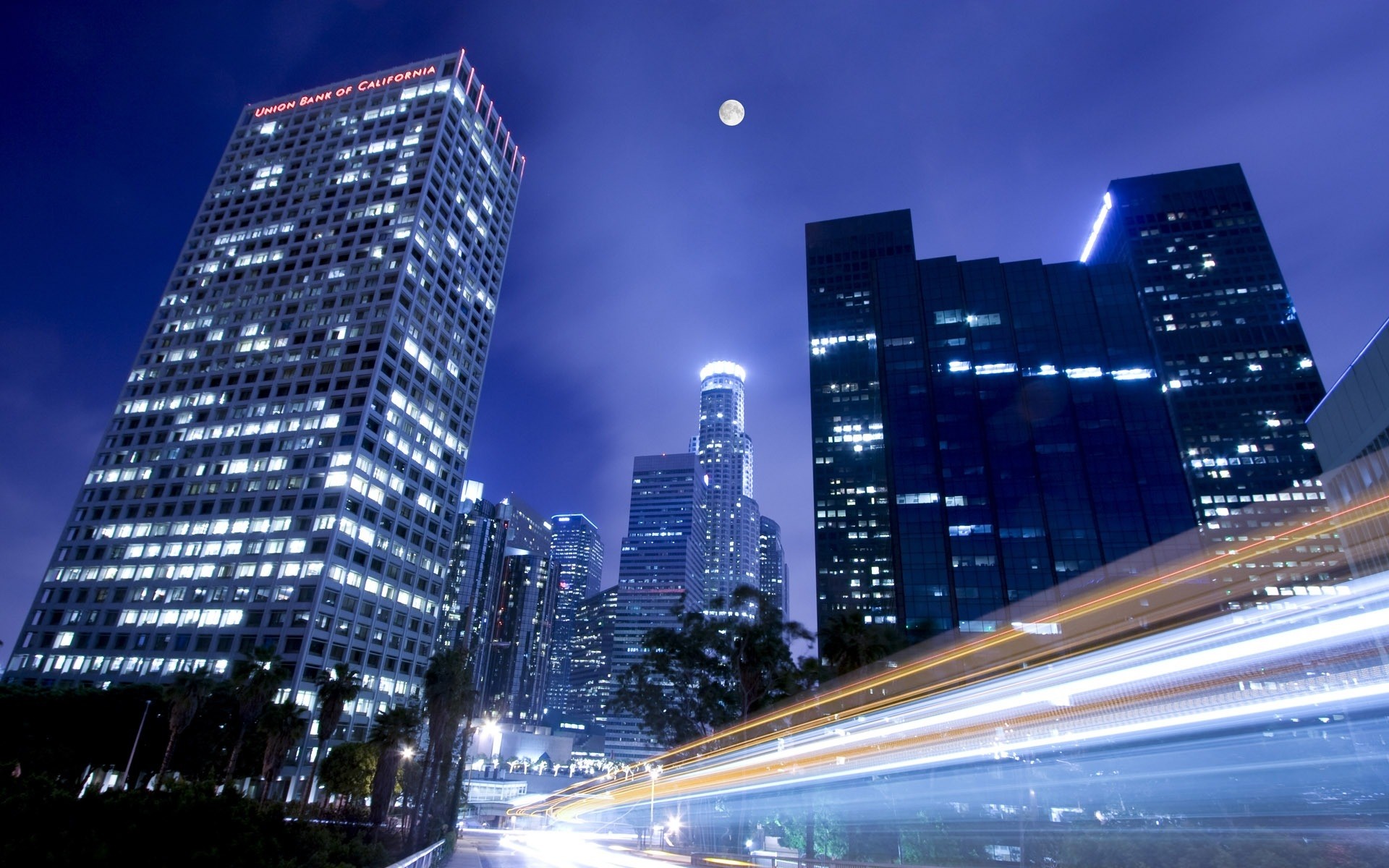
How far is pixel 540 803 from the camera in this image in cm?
12162

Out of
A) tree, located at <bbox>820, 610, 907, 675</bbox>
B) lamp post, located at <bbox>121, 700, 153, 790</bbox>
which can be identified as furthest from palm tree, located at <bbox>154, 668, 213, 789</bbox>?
tree, located at <bbox>820, 610, 907, 675</bbox>

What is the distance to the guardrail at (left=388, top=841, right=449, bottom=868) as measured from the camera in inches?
635

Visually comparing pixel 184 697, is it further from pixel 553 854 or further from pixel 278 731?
pixel 553 854

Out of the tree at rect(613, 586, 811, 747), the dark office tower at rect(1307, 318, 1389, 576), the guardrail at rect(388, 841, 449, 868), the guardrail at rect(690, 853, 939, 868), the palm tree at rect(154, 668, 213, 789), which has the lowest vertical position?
the guardrail at rect(690, 853, 939, 868)

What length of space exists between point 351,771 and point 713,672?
3271 centimetres

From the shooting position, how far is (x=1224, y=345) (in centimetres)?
14788

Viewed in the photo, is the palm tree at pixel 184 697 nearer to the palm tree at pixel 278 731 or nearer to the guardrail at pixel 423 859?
the palm tree at pixel 278 731

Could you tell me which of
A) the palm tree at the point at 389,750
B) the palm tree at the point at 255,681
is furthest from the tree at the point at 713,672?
the palm tree at the point at 255,681

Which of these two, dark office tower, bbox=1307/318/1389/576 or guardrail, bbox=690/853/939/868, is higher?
dark office tower, bbox=1307/318/1389/576

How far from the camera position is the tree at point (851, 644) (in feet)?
157

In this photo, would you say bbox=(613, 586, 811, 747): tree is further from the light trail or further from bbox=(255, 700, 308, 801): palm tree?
bbox=(255, 700, 308, 801): palm tree

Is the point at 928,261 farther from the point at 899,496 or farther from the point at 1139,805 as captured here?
the point at 1139,805

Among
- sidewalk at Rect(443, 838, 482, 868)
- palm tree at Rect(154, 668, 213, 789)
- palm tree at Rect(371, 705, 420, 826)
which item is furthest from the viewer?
palm tree at Rect(154, 668, 213, 789)

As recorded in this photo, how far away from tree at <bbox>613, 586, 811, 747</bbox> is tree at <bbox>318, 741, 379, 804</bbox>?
2309 centimetres
